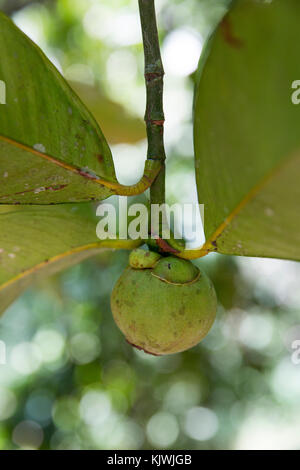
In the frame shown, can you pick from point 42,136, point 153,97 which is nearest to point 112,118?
point 153,97

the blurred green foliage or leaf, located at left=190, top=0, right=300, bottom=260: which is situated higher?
leaf, located at left=190, top=0, right=300, bottom=260

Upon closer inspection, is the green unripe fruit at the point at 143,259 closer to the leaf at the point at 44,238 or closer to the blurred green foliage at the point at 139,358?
the leaf at the point at 44,238

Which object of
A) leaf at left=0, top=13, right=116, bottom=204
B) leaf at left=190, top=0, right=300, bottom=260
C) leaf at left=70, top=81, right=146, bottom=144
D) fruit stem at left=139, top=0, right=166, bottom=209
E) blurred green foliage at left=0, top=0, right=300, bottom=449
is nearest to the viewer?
leaf at left=190, top=0, right=300, bottom=260

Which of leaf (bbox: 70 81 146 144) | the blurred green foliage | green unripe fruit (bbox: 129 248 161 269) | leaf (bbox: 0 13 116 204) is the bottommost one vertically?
the blurred green foliage

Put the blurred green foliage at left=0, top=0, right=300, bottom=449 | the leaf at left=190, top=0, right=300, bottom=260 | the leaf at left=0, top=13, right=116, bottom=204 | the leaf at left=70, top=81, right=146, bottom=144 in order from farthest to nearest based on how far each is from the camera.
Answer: the blurred green foliage at left=0, top=0, right=300, bottom=449, the leaf at left=70, top=81, right=146, bottom=144, the leaf at left=0, top=13, right=116, bottom=204, the leaf at left=190, top=0, right=300, bottom=260

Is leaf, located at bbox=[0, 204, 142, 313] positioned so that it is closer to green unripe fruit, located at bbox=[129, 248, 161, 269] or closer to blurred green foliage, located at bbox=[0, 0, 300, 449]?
green unripe fruit, located at bbox=[129, 248, 161, 269]

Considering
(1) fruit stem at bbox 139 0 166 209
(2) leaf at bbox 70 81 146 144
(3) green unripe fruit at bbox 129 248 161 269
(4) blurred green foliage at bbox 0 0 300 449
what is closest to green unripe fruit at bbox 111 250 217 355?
(3) green unripe fruit at bbox 129 248 161 269

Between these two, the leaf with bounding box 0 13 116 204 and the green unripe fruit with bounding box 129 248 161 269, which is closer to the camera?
the leaf with bounding box 0 13 116 204
